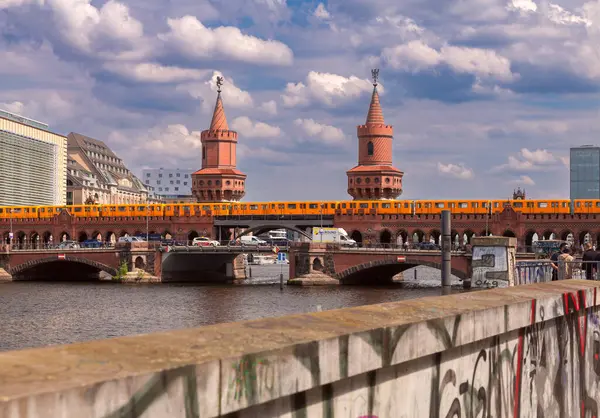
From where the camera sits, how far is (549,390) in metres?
10.2

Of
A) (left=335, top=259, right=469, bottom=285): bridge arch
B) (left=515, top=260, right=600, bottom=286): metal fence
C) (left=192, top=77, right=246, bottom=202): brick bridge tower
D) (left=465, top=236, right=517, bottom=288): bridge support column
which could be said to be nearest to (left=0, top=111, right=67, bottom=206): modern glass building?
(left=192, top=77, right=246, bottom=202): brick bridge tower

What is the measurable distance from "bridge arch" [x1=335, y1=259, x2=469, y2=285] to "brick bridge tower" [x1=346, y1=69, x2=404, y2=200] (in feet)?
97.4

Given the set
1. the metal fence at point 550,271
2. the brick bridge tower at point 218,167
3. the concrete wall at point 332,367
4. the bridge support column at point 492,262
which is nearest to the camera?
the concrete wall at point 332,367

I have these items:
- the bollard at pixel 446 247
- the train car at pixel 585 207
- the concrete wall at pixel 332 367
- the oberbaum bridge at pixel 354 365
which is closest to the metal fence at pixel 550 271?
the bollard at pixel 446 247

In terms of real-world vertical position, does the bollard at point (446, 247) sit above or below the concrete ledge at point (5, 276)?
above

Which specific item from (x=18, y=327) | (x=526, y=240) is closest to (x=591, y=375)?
(x=18, y=327)

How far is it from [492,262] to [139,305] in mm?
29684

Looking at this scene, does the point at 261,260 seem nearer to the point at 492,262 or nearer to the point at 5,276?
the point at 5,276

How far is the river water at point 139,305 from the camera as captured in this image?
45.0 m

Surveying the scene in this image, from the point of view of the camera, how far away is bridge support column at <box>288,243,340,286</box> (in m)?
81.7

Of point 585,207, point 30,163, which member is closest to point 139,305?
point 585,207

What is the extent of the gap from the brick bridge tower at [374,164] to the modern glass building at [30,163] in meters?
58.8

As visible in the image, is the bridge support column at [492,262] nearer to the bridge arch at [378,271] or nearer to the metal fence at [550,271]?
the metal fence at [550,271]

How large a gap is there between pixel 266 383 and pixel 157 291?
225ft
